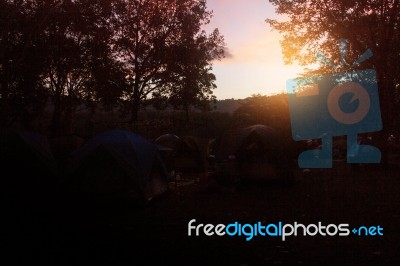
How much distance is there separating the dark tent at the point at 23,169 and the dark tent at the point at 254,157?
6.37 metres

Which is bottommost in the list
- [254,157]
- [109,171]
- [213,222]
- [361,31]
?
[213,222]

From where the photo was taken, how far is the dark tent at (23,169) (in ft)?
40.0

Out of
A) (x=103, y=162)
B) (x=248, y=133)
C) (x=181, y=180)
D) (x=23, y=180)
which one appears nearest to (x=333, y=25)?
(x=248, y=133)

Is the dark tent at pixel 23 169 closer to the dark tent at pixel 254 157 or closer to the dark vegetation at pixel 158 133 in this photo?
the dark vegetation at pixel 158 133

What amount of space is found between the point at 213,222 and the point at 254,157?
6137 millimetres

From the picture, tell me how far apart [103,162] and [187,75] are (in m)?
23.1

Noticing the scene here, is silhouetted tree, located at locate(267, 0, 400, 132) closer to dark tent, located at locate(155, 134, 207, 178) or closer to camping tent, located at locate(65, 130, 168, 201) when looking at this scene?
dark tent, located at locate(155, 134, 207, 178)

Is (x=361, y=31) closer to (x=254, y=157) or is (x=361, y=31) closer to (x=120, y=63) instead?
(x=254, y=157)

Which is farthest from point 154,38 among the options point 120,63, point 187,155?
point 187,155

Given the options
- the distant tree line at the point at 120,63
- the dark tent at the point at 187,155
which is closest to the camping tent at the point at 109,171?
the dark tent at the point at 187,155

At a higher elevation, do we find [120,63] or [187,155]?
[120,63]

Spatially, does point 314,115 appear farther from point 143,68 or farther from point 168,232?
point 168,232

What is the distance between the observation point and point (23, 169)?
40.3 feet

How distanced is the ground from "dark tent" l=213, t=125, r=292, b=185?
63cm
